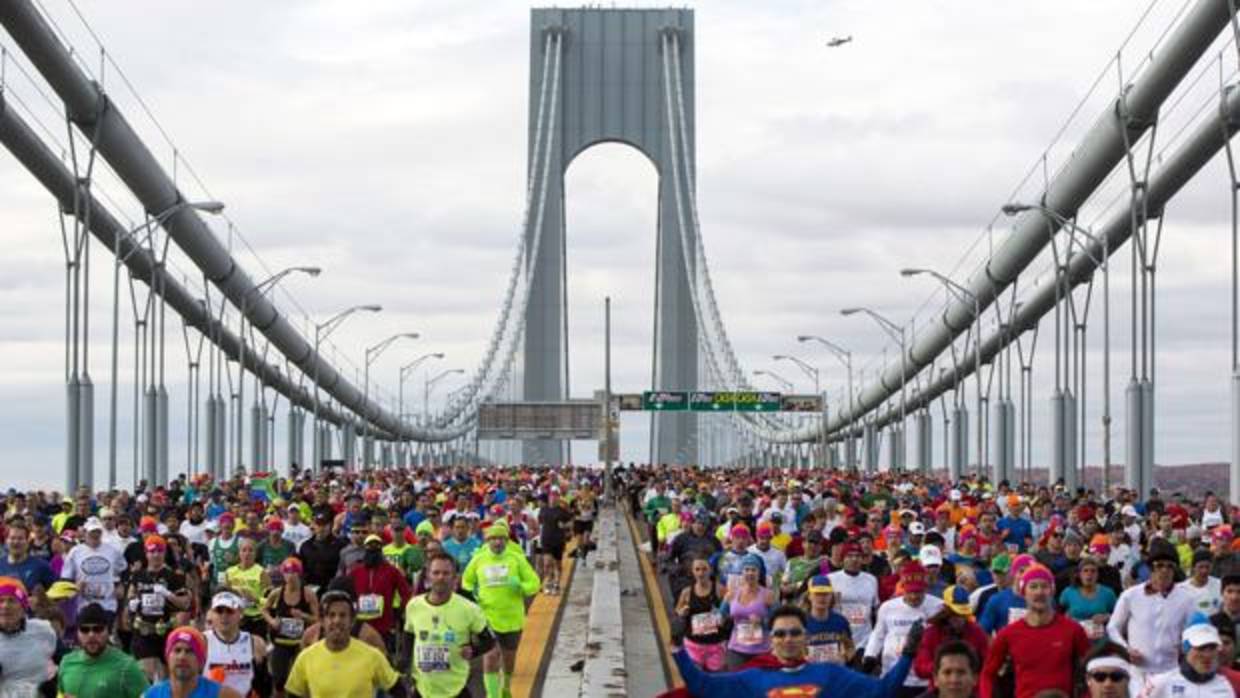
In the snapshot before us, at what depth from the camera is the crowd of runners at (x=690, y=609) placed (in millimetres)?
10031

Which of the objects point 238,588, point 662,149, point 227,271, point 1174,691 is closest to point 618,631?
point 238,588

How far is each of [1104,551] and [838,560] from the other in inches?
176

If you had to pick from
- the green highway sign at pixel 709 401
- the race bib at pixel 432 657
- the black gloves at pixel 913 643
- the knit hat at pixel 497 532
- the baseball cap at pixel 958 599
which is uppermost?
the green highway sign at pixel 709 401

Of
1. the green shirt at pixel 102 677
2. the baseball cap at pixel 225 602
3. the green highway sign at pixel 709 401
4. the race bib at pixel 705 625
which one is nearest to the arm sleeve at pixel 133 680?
the green shirt at pixel 102 677

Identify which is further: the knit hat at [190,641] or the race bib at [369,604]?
A: the race bib at [369,604]

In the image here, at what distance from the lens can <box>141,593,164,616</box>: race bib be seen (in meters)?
15.6

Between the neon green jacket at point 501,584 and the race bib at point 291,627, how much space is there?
2224mm

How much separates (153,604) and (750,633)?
153 inches

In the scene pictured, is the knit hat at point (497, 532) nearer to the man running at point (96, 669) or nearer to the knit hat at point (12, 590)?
the knit hat at point (12, 590)

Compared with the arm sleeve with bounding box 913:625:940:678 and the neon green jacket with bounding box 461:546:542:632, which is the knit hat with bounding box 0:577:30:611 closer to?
the arm sleeve with bounding box 913:625:940:678

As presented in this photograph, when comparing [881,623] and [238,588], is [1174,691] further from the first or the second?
[238,588]

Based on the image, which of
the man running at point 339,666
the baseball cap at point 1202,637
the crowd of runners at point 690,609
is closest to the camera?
the baseball cap at point 1202,637

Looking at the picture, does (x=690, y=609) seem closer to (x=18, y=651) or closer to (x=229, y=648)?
(x=229, y=648)

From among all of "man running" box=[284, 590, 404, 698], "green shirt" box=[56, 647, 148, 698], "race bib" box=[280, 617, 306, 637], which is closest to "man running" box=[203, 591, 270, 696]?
"man running" box=[284, 590, 404, 698]
